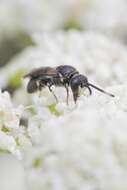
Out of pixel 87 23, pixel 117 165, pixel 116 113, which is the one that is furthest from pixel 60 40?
pixel 117 165

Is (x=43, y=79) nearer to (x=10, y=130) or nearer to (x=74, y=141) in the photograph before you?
(x=10, y=130)

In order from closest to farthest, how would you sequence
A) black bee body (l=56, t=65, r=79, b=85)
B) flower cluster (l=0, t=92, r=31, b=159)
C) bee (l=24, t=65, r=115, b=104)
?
flower cluster (l=0, t=92, r=31, b=159) < bee (l=24, t=65, r=115, b=104) < black bee body (l=56, t=65, r=79, b=85)

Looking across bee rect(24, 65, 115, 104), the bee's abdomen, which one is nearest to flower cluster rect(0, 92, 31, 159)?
bee rect(24, 65, 115, 104)

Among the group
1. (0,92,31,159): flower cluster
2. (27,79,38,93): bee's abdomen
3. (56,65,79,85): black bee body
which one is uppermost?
(56,65,79,85): black bee body

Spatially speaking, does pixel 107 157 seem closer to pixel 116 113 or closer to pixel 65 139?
pixel 65 139

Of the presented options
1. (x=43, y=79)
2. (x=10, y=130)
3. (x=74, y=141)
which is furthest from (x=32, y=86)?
(x=74, y=141)

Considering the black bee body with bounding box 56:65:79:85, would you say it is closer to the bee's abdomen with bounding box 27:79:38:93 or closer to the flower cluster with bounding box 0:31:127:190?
the flower cluster with bounding box 0:31:127:190

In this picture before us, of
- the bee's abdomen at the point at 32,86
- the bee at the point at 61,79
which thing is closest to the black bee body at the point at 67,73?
the bee at the point at 61,79

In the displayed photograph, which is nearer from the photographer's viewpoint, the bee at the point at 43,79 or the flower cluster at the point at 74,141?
the flower cluster at the point at 74,141

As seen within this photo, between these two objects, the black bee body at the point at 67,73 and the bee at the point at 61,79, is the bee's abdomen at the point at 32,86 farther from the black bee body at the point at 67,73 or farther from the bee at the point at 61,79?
the black bee body at the point at 67,73
